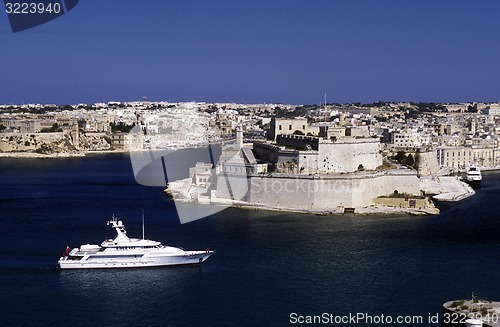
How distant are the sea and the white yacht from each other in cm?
13

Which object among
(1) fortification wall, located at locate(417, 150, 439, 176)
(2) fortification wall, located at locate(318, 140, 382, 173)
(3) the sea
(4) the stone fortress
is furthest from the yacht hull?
(1) fortification wall, located at locate(417, 150, 439, 176)

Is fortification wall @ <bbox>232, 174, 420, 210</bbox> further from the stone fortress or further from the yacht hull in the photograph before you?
the yacht hull

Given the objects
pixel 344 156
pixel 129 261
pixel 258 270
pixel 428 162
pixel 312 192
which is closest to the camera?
pixel 258 270

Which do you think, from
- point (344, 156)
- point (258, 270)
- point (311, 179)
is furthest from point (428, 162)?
point (258, 270)

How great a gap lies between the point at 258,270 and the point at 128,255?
1.67 metres

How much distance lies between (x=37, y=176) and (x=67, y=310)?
46.4 feet

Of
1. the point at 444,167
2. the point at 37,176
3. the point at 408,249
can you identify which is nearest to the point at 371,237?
the point at 408,249

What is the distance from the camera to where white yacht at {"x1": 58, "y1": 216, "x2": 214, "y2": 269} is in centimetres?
848

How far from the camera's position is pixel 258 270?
8352 mm

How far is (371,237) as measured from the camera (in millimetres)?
10211

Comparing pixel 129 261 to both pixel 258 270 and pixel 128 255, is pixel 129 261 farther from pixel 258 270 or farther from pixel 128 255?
pixel 258 270

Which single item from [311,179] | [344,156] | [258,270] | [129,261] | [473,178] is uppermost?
[344,156]

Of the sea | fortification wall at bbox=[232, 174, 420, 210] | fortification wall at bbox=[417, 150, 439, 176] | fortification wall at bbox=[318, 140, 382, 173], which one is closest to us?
the sea

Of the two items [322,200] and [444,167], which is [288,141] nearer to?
[322,200]
